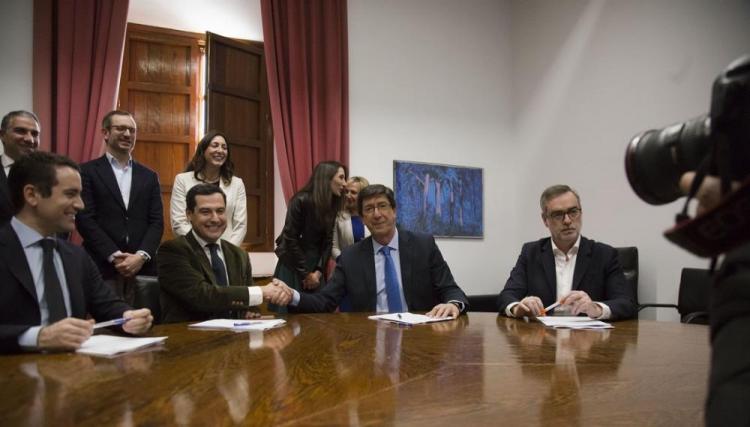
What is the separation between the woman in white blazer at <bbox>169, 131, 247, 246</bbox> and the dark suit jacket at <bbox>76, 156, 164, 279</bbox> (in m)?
0.17

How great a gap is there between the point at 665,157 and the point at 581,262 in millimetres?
2332

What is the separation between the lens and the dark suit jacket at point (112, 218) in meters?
3.48

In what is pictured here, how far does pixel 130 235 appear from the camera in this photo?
363 cm

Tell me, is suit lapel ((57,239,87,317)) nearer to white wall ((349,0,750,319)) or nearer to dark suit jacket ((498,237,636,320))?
dark suit jacket ((498,237,636,320))

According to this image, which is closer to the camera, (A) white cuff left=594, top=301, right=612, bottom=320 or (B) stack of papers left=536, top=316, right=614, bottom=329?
(B) stack of papers left=536, top=316, right=614, bottom=329

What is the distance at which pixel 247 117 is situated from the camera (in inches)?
216

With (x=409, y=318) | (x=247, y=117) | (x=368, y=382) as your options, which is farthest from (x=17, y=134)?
(x=368, y=382)

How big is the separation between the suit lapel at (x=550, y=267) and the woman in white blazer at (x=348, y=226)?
1463 millimetres

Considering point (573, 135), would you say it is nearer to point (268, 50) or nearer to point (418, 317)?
point (268, 50)

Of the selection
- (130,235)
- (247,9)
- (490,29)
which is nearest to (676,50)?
(490,29)

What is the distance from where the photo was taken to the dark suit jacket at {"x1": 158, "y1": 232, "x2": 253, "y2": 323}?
2.60 metres

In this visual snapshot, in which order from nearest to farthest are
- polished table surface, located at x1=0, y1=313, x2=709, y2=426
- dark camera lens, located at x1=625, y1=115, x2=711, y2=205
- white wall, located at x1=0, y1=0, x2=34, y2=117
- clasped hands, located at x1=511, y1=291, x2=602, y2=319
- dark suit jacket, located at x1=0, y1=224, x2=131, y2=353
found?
1. dark camera lens, located at x1=625, y1=115, x2=711, y2=205
2. polished table surface, located at x1=0, y1=313, x2=709, y2=426
3. dark suit jacket, located at x1=0, y1=224, x2=131, y2=353
4. clasped hands, located at x1=511, y1=291, x2=602, y2=319
5. white wall, located at x1=0, y1=0, x2=34, y2=117

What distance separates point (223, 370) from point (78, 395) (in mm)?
337

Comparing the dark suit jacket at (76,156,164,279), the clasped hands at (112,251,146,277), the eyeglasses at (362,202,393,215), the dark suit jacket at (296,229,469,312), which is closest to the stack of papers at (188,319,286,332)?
the dark suit jacket at (296,229,469,312)
